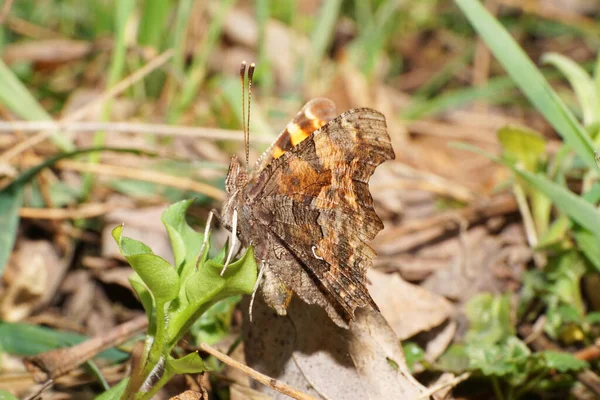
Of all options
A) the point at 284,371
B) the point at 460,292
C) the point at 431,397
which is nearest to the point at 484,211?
the point at 460,292

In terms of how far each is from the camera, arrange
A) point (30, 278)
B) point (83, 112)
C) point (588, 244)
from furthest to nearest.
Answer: point (83, 112) < point (30, 278) < point (588, 244)

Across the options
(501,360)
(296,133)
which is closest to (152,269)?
(296,133)

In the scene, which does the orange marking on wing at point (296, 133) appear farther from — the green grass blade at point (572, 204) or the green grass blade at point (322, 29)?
the green grass blade at point (322, 29)

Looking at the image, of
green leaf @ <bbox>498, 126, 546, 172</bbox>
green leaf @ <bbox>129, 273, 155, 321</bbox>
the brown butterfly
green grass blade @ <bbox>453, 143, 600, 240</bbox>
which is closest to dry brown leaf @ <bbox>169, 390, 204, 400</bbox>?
green leaf @ <bbox>129, 273, 155, 321</bbox>

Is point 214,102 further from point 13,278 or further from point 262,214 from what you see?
point 262,214

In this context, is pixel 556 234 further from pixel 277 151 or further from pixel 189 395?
pixel 189 395

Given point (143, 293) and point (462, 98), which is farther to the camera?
point (462, 98)
